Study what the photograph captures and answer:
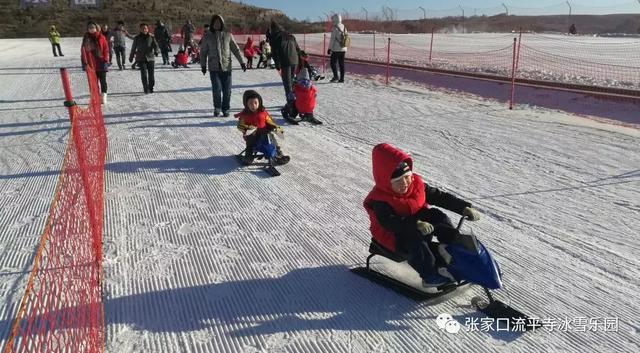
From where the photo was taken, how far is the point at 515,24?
168 ft

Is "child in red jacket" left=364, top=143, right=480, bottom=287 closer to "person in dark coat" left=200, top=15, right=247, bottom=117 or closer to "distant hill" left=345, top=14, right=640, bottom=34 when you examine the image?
"person in dark coat" left=200, top=15, right=247, bottom=117

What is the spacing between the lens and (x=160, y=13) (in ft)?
207

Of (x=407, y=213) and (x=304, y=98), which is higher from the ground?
(x=304, y=98)

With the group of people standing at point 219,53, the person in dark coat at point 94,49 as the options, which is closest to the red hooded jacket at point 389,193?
the group of people standing at point 219,53

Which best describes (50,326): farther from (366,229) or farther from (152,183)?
(152,183)

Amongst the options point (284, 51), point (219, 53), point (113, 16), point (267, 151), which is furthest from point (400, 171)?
point (113, 16)

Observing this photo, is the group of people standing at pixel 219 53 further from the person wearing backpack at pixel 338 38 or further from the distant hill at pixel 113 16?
the distant hill at pixel 113 16

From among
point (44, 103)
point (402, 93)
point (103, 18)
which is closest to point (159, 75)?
point (44, 103)

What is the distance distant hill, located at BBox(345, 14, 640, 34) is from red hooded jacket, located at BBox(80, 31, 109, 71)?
35635mm

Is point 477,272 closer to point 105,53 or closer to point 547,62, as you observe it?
point 105,53

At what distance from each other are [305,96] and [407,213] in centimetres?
559

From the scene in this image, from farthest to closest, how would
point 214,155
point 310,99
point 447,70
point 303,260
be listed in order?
point 447,70
point 310,99
point 214,155
point 303,260

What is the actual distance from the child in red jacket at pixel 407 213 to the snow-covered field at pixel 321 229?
1.18 feet

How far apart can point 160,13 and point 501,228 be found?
6570 centimetres
